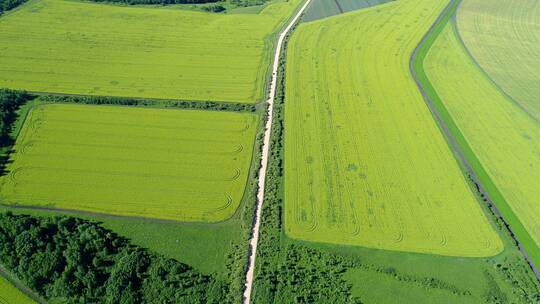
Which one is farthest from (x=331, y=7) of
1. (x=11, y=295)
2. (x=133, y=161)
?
(x=11, y=295)

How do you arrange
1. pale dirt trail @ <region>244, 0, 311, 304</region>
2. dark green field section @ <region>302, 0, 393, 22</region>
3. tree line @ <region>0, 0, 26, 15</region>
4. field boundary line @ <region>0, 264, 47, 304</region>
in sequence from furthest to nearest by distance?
dark green field section @ <region>302, 0, 393, 22</region> → tree line @ <region>0, 0, 26, 15</region> → pale dirt trail @ <region>244, 0, 311, 304</region> → field boundary line @ <region>0, 264, 47, 304</region>

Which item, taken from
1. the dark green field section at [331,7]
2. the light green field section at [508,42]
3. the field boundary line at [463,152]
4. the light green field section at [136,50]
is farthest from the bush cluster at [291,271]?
the dark green field section at [331,7]

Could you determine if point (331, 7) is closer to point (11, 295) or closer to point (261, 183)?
point (261, 183)

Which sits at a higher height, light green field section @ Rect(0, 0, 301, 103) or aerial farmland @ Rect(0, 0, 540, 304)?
light green field section @ Rect(0, 0, 301, 103)

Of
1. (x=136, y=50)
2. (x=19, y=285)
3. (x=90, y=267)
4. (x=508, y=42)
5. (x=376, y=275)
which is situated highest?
(x=136, y=50)

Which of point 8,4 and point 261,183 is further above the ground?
point 8,4

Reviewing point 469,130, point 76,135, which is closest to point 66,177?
point 76,135

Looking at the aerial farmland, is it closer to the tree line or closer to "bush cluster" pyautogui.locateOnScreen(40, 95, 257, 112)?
"bush cluster" pyautogui.locateOnScreen(40, 95, 257, 112)

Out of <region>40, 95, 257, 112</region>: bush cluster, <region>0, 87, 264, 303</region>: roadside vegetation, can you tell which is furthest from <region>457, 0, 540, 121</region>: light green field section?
<region>0, 87, 264, 303</region>: roadside vegetation

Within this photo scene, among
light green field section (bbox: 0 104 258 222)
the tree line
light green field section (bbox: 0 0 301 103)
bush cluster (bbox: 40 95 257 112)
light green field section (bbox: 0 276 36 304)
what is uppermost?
the tree line
